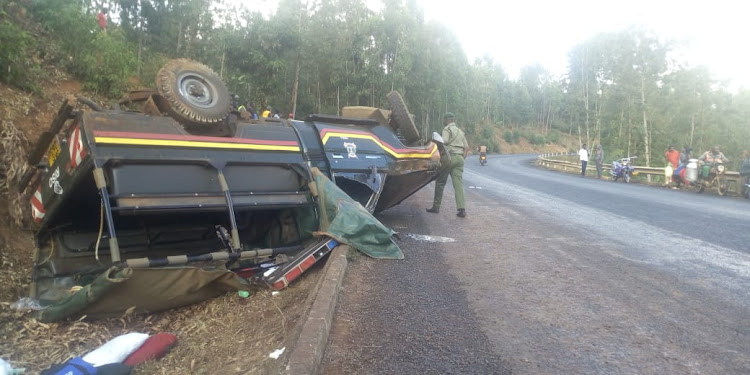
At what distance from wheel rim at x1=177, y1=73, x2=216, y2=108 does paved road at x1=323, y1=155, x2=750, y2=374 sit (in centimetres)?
223

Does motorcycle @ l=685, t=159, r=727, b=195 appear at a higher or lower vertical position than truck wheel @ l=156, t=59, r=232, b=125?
lower

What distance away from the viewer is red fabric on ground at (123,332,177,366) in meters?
3.04

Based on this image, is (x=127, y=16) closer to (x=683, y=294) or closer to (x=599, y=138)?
(x=683, y=294)

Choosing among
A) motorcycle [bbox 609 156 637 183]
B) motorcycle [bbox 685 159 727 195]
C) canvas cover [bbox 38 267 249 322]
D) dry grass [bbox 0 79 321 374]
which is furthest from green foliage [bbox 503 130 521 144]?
canvas cover [bbox 38 267 249 322]

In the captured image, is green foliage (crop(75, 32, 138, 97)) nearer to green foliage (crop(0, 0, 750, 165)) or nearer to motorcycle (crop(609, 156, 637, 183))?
green foliage (crop(0, 0, 750, 165))

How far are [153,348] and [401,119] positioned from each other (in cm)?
513

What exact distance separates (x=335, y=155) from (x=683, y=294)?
154 inches

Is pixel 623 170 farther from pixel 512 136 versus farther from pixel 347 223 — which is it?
pixel 512 136

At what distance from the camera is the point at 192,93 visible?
4.96m

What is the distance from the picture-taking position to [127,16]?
89.5ft

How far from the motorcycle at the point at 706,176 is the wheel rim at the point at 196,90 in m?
17.0

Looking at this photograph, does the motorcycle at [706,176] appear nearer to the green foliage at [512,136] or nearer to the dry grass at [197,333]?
the dry grass at [197,333]

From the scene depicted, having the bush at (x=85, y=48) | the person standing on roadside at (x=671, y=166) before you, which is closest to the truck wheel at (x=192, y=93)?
the bush at (x=85, y=48)

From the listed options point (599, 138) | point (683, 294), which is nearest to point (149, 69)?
point (683, 294)
